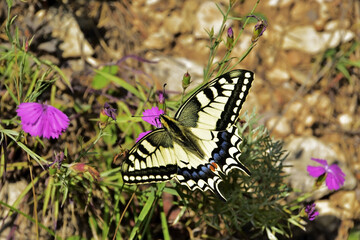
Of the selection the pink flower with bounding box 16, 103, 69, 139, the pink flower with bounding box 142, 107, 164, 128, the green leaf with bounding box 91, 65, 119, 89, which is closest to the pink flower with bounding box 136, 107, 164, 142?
the pink flower with bounding box 142, 107, 164, 128

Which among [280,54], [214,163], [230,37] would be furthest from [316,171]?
[280,54]

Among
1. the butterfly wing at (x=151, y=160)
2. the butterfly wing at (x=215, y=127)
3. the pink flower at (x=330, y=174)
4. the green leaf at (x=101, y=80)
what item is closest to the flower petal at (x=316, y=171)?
the pink flower at (x=330, y=174)

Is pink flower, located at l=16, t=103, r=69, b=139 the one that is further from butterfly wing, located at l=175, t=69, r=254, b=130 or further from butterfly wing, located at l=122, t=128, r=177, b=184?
butterfly wing, located at l=175, t=69, r=254, b=130

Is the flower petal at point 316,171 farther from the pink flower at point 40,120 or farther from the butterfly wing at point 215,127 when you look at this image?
the pink flower at point 40,120

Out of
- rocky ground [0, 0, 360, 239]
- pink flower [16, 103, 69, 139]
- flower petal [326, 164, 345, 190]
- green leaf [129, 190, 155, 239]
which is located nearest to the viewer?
pink flower [16, 103, 69, 139]

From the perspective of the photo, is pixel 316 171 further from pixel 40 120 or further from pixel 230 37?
pixel 40 120
